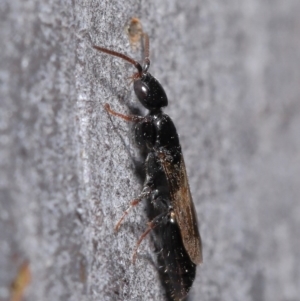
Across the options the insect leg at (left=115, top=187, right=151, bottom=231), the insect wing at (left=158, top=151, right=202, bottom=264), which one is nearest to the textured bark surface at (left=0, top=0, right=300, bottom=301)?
the insect leg at (left=115, top=187, right=151, bottom=231)

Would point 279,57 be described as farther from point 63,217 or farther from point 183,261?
point 63,217

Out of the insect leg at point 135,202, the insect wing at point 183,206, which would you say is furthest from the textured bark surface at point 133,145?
the insect wing at point 183,206

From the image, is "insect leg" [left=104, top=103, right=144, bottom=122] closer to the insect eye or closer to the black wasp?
the black wasp

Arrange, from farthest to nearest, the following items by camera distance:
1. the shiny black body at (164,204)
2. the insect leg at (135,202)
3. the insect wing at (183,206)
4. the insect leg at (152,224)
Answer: the insect wing at (183,206)
the shiny black body at (164,204)
the insect leg at (152,224)
the insect leg at (135,202)

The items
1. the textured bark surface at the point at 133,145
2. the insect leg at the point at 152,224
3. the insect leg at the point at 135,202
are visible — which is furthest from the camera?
the insect leg at the point at 152,224

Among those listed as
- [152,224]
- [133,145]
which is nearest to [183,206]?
[152,224]

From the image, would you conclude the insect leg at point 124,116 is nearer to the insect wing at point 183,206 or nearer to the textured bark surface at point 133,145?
the textured bark surface at point 133,145

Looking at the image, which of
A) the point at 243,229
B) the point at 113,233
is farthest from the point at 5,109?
the point at 243,229
